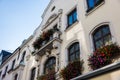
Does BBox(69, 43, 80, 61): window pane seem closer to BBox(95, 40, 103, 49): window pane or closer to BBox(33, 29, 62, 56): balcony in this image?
BBox(33, 29, 62, 56): balcony

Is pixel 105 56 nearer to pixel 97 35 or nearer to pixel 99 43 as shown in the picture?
pixel 99 43

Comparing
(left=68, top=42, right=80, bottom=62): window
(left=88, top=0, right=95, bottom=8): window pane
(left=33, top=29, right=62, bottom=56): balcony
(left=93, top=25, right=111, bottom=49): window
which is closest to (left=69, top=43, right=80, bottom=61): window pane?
(left=68, top=42, right=80, bottom=62): window

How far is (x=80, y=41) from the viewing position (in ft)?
32.0

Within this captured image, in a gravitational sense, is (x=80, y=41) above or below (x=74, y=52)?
above

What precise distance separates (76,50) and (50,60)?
2918mm

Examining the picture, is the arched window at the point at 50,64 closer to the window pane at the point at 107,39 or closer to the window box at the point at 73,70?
the window box at the point at 73,70

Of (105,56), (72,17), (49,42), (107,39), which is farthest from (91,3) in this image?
(105,56)

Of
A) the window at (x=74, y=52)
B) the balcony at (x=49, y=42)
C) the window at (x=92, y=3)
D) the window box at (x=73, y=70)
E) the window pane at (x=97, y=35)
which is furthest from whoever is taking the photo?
the balcony at (x=49, y=42)

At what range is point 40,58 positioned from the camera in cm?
1309

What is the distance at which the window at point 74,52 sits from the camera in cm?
972

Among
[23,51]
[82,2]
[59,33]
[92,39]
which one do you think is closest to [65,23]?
[59,33]

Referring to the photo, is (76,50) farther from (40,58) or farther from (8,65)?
(8,65)

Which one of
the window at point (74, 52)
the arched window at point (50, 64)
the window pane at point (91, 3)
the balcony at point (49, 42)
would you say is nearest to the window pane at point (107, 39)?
the window at point (74, 52)

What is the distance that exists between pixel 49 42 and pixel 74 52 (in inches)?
99.4
